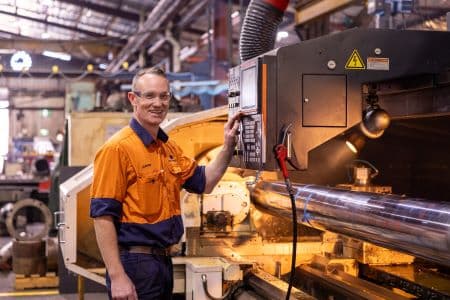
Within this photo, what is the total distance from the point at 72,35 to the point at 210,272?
27.0 ft

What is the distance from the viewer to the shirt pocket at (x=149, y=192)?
2.11 meters

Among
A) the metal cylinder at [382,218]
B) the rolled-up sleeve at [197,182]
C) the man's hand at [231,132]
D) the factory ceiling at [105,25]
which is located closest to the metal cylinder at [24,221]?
the factory ceiling at [105,25]

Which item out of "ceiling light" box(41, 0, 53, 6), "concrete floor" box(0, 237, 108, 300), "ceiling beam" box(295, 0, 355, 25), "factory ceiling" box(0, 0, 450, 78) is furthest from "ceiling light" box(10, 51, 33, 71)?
"ceiling beam" box(295, 0, 355, 25)

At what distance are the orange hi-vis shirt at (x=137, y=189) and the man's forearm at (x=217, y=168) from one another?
0.64 ft

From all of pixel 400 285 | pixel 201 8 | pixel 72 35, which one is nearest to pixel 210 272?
pixel 400 285

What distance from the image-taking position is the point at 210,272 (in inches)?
122

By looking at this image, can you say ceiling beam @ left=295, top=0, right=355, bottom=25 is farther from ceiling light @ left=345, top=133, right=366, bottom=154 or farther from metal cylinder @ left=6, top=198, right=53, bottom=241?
metal cylinder @ left=6, top=198, right=53, bottom=241

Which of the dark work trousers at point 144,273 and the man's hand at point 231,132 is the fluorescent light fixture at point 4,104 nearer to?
the man's hand at point 231,132

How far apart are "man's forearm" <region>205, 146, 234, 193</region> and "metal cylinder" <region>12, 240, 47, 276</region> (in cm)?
296

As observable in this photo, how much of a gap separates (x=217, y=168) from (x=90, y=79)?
689 cm

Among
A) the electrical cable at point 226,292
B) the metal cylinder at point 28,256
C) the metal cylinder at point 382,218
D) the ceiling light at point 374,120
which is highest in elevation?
the ceiling light at point 374,120

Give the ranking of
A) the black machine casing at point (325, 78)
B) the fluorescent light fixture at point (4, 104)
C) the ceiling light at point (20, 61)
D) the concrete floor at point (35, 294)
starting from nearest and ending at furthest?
the black machine casing at point (325, 78) < the concrete floor at point (35, 294) < the ceiling light at point (20, 61) < the fluorescent light fixture at point (4, 104)

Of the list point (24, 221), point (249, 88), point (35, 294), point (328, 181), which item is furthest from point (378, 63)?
point (24, 221)

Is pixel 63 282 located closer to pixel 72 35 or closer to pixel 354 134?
pixel 354 134
